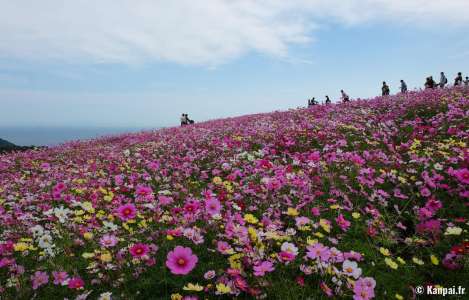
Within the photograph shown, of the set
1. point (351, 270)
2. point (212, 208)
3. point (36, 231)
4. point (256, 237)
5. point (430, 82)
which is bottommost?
point (351, 270)

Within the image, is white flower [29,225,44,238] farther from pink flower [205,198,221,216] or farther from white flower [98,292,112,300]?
pink flower [205,198,221,216]

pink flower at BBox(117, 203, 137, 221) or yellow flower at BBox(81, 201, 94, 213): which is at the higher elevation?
pink flower at BBox(117, 203, 137, 221)

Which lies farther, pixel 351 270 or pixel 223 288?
pixel 351 270

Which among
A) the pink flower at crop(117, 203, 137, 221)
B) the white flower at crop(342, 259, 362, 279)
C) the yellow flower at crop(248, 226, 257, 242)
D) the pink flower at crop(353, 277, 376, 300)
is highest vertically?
the pink flower at crop(117, 203, 137, 221)

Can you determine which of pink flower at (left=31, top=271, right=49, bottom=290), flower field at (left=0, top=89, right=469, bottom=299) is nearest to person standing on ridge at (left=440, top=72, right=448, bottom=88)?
flower field at (left=0, top=89, right=469, bottom=299)

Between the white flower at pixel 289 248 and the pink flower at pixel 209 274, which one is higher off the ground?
the white flower at pixel 289 248

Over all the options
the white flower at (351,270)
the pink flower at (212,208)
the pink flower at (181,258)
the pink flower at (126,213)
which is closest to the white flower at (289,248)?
the white flower at (351,270)

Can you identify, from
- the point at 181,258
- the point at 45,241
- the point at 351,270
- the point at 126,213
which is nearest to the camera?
the point at 181,258

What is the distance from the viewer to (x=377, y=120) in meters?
13.5

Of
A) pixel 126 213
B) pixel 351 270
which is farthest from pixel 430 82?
pixel 126 213

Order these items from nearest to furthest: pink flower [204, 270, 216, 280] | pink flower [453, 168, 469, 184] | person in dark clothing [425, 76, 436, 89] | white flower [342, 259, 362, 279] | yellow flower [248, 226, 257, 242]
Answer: white flower [342, 259, 362, 279] → pink flower [204, 270, 216, 280] → yellow flower [248, 226, 257, 242] → pink flower [453, 168, 469, 184] → person in dark clothing [425, 76, 436, 89]

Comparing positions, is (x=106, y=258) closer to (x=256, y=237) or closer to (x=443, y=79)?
(x=256, y=237)

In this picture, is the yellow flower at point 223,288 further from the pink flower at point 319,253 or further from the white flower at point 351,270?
the white flower at point 351,270

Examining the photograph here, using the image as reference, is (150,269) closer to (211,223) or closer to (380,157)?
(211,223)
